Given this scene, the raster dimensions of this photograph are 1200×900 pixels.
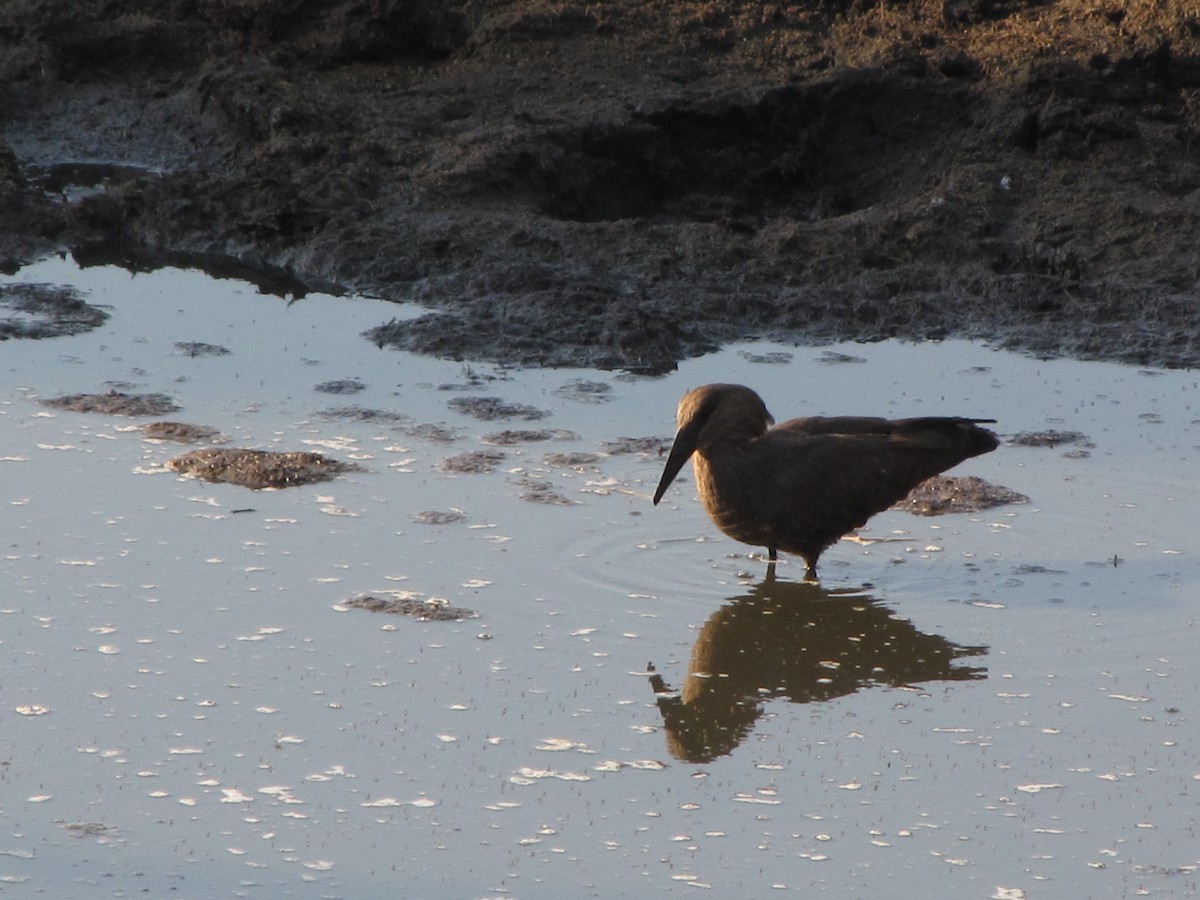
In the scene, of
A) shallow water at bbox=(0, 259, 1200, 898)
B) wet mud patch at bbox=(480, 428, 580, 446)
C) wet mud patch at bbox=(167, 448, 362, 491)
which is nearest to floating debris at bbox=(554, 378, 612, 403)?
shallow water at bbox=(0, 259, 1200, 898)

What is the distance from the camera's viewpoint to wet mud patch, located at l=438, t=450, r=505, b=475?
6492mm

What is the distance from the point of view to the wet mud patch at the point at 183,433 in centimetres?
675

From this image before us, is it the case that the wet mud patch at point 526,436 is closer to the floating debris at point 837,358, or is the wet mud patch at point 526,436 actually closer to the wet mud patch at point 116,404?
the wet mud patch at point 116,404

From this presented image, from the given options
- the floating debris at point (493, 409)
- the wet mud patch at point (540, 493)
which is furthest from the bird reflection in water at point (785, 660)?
the floating debris at point (493, 409)

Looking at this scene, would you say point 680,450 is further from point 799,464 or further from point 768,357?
point 768,357

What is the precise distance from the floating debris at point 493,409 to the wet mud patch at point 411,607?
5.77ft

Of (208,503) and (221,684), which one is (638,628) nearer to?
(221,684)

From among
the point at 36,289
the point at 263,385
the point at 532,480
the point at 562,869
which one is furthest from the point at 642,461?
the point at 36,289

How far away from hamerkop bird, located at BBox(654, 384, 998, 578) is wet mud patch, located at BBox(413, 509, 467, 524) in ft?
2.34

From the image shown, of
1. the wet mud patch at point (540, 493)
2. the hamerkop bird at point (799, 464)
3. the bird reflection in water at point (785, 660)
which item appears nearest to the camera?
the bird reflection in water at point (785, 660)

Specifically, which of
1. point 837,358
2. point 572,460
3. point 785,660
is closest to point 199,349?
point 572,460

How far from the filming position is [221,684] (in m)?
4.81

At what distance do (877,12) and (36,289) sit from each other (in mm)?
5122

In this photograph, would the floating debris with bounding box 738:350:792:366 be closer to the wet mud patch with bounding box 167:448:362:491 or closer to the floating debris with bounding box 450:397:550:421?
the floating debris with bounding box 450:397:550:421
